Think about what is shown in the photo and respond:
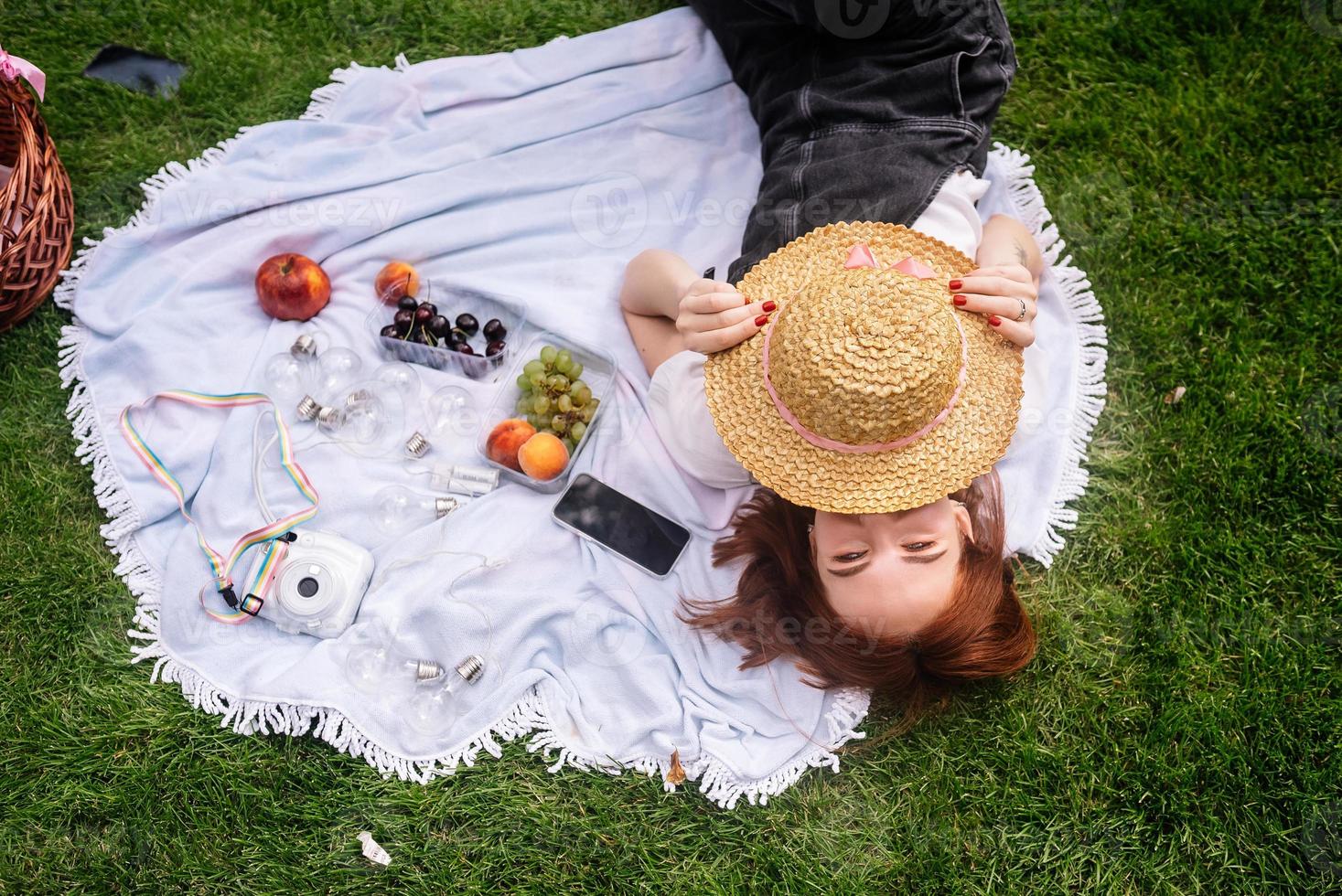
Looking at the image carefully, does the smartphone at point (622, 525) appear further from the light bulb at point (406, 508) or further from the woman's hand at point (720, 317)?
the woman's hand at point (720, 317)

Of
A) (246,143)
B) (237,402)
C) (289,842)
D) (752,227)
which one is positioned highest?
(246,143)

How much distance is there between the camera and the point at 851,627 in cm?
241

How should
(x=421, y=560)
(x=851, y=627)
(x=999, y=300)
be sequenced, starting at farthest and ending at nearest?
(x=421, y=560) → (x=851, y=627) → (x=999, y=300)

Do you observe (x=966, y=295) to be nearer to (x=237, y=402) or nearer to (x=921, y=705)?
(x=921, y=705)

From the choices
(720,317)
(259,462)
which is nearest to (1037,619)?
(720,317)

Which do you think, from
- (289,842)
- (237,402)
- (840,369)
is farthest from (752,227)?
(289,842)

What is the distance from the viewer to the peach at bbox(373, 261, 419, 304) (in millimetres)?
2984

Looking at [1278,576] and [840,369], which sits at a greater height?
[840,369]

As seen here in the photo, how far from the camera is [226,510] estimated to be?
2.80 metres

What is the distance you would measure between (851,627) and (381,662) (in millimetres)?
1382

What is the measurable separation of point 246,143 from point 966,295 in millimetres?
2426

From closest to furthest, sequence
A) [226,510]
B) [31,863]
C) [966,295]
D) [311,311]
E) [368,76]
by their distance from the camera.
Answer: [966,295] → [31,863] → [226,510] → [311,311] → [368,76]

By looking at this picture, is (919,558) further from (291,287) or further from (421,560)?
(291,287)

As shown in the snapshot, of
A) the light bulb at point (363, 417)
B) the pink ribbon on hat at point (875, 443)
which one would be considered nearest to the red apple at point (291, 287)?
the light bulb at point (363, 417)
